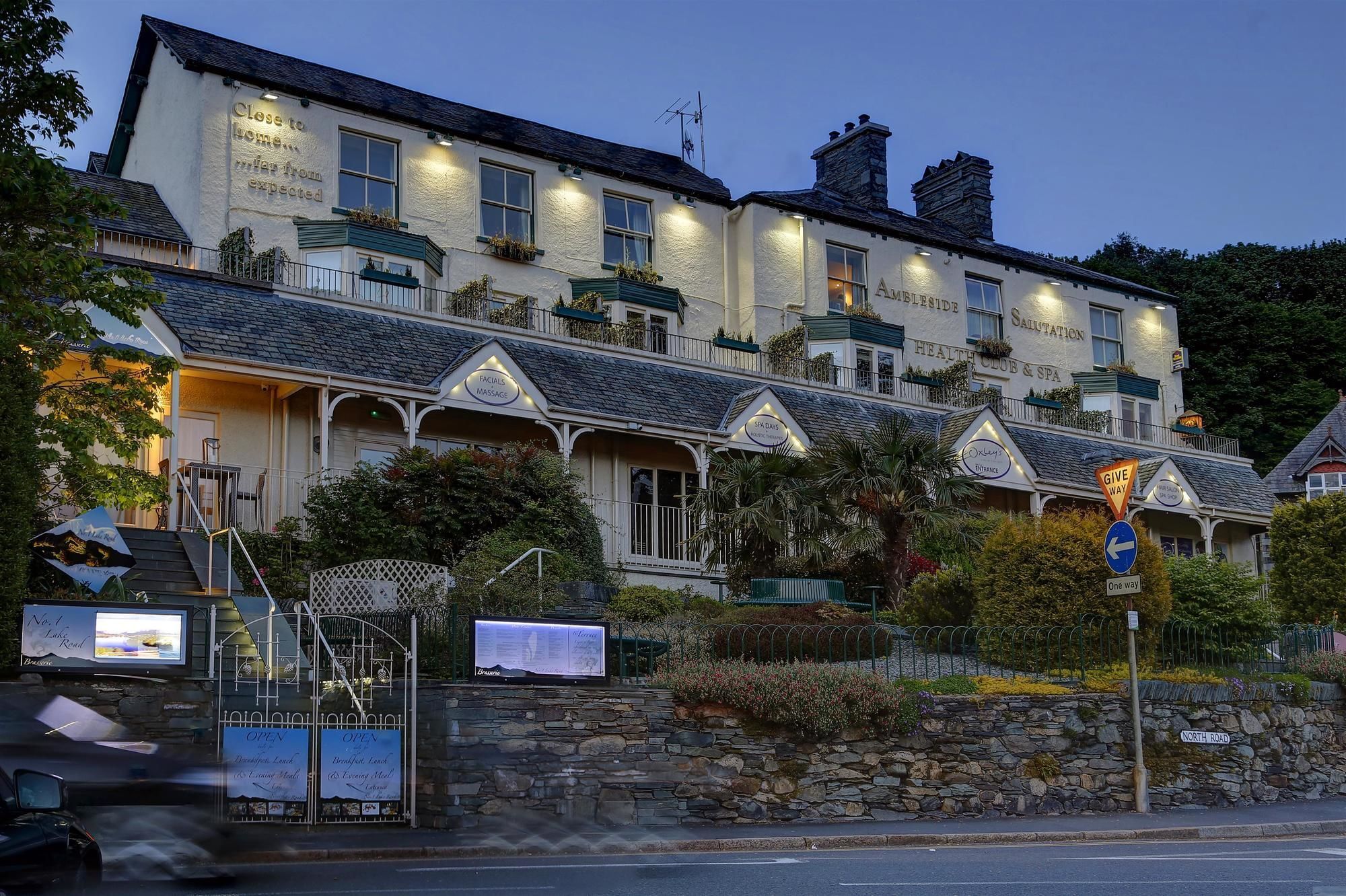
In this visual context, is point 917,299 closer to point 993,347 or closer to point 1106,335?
point 993,347

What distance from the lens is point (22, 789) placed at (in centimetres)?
821

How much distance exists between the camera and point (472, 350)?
82.7 ft

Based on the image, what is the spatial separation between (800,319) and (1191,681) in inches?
705

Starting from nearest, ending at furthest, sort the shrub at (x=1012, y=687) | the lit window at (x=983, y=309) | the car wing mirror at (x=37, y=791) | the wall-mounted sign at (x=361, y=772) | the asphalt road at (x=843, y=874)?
the car wing mirror at (x=37, y=791) → the asphalt road at (x=843, y=874) → the wall-mounted sign at (x=361, y=772) → the shrub at (x=1012, y=687) → the lit window at (x=983, y=309)

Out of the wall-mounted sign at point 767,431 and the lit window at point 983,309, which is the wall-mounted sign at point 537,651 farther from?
the lit window at point 983,309

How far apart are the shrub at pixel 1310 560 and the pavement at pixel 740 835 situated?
989 cm

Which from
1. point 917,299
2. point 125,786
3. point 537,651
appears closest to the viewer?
point 125,786

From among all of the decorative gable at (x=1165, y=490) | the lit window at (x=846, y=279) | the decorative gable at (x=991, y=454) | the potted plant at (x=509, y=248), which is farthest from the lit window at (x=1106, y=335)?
the potted plant at (x=509, y=248)

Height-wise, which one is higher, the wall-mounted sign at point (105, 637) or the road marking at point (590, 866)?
the wall-mounted sign at point (105, 637)

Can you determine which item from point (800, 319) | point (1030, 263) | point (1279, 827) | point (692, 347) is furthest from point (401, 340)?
point (1030, 263)

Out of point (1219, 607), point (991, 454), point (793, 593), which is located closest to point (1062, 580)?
point (1219, 607)

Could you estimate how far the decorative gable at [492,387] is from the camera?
81.7 ft

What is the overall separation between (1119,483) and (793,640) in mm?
4695

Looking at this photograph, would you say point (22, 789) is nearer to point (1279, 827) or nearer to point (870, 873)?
point (870, 873)
